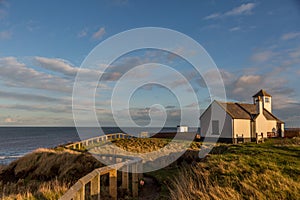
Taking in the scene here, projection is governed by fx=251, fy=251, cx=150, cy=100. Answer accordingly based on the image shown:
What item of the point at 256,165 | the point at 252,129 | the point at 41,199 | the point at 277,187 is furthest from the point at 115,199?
the point at 252,129

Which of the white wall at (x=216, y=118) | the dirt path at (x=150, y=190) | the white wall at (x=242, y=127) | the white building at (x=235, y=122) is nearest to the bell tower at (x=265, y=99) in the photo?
the white building at (x=235, y=122)

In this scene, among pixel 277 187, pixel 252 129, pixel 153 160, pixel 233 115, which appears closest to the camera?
pixel 277 187

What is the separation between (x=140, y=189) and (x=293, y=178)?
17.7 feet

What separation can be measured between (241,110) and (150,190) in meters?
25.7

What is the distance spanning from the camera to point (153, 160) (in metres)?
15.4

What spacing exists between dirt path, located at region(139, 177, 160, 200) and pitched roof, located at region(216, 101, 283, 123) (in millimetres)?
20835

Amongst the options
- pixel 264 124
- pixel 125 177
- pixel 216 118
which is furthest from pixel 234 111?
pixel 125 177

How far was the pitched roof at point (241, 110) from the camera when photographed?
30.6 m

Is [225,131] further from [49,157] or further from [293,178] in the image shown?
[293,178]

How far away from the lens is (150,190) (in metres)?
9.95

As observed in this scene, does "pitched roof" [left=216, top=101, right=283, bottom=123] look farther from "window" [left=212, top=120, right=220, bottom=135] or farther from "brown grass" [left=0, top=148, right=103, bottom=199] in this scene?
"brown grass" [left=0, top=148, right=103, bottom=199]

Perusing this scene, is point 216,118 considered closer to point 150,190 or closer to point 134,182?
point 150,190

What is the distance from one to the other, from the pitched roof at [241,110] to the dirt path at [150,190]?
2084 centimetres

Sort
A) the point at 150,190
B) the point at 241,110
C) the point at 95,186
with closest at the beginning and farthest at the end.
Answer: the point at 95,186, the point at 150,190, the point at 241,110
